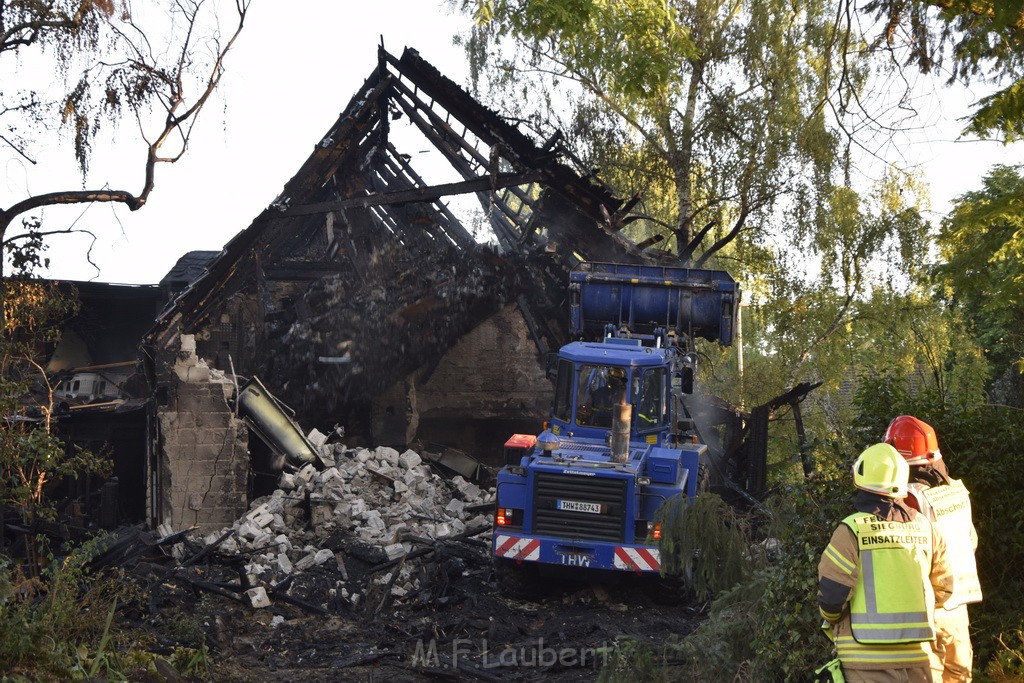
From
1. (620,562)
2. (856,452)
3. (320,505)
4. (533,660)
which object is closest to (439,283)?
(320,505)

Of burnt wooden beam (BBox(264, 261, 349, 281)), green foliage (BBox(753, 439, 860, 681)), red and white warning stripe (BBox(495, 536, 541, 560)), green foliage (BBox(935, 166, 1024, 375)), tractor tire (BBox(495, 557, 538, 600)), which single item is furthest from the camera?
burnt wooden beam (BBox(264, 261, 349, 281))

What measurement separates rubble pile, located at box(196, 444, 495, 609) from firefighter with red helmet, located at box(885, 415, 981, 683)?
750 centimetres

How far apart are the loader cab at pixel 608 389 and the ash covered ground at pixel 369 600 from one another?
5.67 feet

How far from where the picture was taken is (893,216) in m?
26.8

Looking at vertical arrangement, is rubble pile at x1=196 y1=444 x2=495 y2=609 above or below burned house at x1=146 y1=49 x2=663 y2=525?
below

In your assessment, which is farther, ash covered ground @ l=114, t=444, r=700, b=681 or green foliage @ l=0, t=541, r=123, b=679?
ash covered ground @ l=114, t=444, r=700, b=681

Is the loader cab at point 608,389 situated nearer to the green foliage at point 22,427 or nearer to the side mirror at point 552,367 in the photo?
the side mirror at point 552,367

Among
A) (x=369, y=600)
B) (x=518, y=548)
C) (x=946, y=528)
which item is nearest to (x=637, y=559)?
(x=518, y=548)

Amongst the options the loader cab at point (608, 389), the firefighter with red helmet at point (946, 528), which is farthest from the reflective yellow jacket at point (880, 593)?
the loader cab at point (608, 389)

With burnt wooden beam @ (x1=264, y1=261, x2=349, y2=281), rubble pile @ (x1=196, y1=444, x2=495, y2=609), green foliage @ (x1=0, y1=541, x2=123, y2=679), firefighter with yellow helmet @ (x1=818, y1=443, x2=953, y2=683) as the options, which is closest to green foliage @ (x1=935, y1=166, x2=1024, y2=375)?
firefighter with yellow helmet @ (x1=818, y1=443, x2=953, y2=683)

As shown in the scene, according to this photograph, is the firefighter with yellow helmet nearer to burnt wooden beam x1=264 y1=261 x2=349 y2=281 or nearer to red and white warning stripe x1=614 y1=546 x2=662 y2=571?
red and white warning stripe x1=614 y1=546 x2=662 y2=571

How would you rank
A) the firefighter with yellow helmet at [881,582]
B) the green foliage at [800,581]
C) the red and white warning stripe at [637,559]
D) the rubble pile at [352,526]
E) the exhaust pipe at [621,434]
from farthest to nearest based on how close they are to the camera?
the rubble pile at [352,526]
the exhaust pipe at [621,434]
the red and white warning stripe at [637,559]
the green foliage at [800,581]
the firefighter with yellow helmet at [881,582]

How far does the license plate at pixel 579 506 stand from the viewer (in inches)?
419

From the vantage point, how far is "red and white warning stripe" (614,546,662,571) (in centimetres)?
1041
